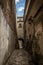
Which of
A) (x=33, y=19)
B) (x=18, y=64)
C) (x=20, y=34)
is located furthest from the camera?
(x=20, y=34)

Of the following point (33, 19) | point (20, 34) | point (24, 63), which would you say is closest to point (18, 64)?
point (24, 63)

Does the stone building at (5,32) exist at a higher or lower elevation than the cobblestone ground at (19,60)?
higher

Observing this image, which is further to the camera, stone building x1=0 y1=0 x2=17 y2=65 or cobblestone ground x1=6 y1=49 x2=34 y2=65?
cobblestone ground x1=6 y1=49 x2=34 y2=65

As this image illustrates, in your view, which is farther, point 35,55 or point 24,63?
point 35,55

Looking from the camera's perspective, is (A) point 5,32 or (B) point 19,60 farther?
(B) point 19,60

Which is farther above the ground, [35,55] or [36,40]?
[36,40]

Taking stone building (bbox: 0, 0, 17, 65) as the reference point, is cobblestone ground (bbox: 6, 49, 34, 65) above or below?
below

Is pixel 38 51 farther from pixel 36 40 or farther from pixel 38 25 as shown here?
pixel 38 25

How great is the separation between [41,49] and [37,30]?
75 centimetres

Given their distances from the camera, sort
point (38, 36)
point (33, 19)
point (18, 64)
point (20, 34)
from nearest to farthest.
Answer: point (18, 64) → point (38, 36) → point (33, 19) → point (20, 34)

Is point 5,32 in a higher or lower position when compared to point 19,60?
higher

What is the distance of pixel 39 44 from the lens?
4.99 meters

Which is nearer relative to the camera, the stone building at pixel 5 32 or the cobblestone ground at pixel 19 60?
the stone building at pixel 5 32

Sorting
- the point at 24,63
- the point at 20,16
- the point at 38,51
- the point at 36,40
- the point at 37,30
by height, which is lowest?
the point at 24,63
